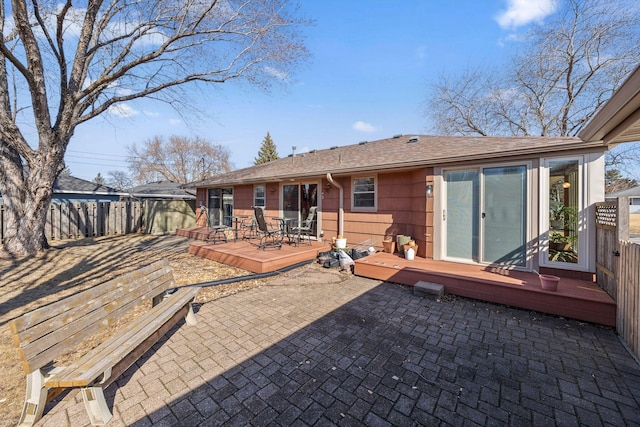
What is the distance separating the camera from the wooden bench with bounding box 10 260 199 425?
1.69 m

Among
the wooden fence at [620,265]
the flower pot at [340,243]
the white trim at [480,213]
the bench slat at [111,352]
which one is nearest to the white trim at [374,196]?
the flower pot at [340,243]

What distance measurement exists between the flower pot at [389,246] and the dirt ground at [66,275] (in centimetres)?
300

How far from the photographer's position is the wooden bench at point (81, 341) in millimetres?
1687

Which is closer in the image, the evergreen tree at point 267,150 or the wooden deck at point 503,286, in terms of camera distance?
the wooden deck at point 503,286

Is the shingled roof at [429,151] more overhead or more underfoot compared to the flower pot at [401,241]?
more overhead

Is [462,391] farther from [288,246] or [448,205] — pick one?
[288,246]

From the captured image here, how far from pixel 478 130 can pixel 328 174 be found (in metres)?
16.3

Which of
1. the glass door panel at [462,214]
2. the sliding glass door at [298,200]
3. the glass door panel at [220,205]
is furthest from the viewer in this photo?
the glass door panel at [220,205]

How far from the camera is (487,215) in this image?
4.96m

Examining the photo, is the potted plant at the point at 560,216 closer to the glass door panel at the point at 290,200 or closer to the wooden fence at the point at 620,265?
the wooden fence at the point at 620,265

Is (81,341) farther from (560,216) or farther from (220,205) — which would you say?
(220,205)

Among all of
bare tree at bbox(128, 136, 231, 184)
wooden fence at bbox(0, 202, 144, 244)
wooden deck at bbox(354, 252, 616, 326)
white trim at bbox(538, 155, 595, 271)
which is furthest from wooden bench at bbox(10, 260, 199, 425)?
bare tree at bbox(128, 136, 231, 184)

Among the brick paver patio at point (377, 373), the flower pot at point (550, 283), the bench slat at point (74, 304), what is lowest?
the brick paver patio at point (377, 373)

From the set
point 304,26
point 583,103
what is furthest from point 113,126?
point 583,103
